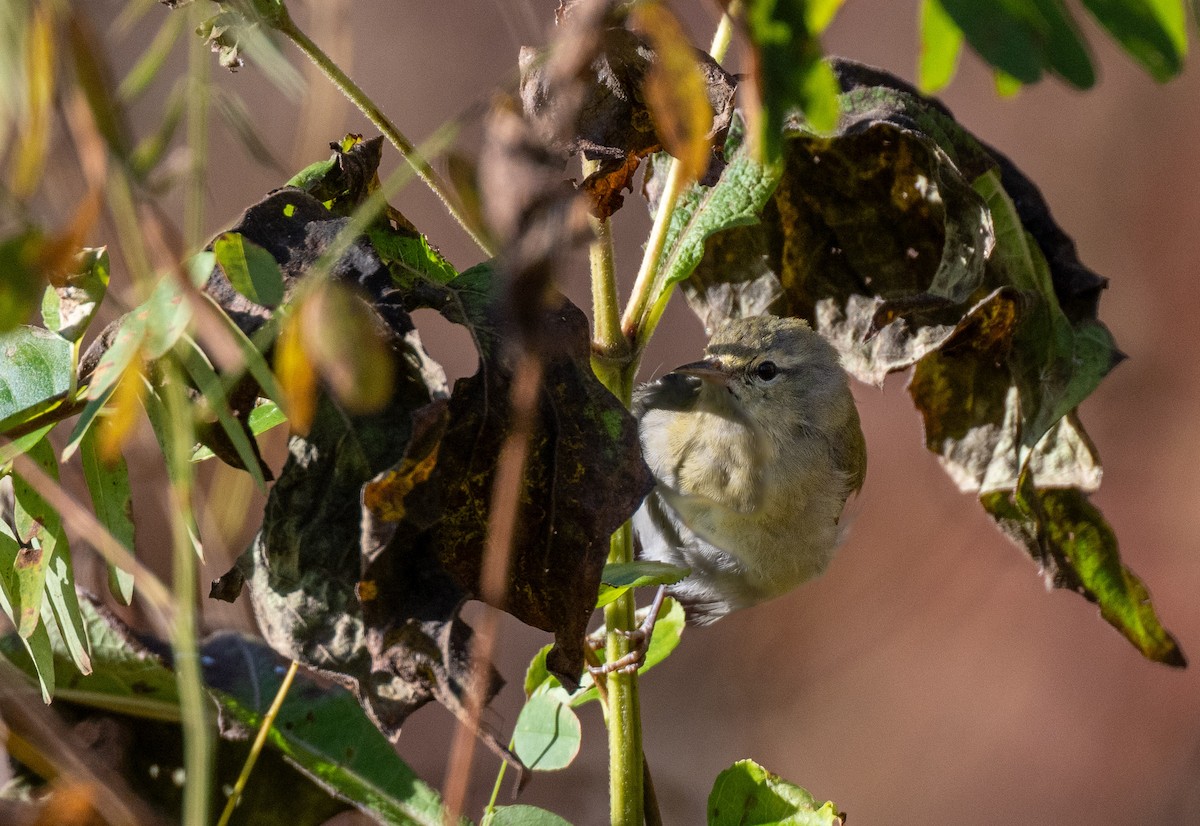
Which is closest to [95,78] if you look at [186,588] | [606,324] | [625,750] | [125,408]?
[125,408]

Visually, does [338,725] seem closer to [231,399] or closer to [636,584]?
[636,584]

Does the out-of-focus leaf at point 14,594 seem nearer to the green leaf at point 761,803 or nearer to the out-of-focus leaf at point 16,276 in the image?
the out-of-focus leaf at point 16,276

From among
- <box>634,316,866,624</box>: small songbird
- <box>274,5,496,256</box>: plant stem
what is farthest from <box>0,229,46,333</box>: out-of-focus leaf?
<box>634,316,866,624</box>: small songbird

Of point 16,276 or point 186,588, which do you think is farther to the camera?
point 186,588

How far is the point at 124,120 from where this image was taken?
0.67m

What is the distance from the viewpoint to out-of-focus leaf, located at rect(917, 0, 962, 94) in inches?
25.8

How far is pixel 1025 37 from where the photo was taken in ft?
2.11

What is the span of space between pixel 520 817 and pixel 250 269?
80cm

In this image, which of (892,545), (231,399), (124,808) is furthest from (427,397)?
(892,545)

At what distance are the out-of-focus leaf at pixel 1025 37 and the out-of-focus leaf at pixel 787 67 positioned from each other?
0.07 metres

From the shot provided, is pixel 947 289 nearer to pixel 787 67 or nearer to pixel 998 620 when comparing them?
pixel 787 67

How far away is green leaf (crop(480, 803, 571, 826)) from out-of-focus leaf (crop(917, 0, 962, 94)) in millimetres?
983

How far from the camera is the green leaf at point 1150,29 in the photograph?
2.17 ft

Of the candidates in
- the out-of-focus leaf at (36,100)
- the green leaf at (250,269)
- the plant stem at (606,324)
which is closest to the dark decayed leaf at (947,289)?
the plant stem at (606,324)
